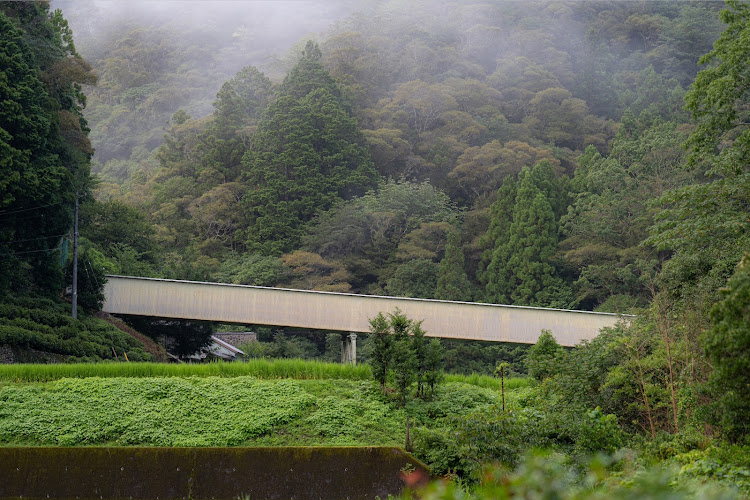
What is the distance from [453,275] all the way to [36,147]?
1896 centimetres

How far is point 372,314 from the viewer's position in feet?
83.8

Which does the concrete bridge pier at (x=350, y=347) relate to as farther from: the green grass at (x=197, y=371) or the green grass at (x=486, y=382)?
the green grass at (x=197, y=371)

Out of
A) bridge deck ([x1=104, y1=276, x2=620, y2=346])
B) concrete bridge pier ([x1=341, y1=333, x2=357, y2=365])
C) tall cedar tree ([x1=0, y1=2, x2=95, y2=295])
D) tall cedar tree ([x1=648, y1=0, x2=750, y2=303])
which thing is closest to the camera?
tall cedar tree ([x1=648, y1=0, x2=750, y2=303])

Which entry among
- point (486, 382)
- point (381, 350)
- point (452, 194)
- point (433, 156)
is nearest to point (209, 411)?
point (381, 350)

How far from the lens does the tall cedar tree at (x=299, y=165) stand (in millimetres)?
41875

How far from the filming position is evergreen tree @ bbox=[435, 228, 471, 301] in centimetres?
3625

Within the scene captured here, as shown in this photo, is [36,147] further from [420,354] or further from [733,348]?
[733,348]

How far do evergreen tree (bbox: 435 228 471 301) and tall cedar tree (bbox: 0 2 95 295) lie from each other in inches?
642

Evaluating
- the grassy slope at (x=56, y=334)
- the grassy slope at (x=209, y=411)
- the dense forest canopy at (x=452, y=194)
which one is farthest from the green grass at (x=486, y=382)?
the grassy slope at (x=56, y=334)

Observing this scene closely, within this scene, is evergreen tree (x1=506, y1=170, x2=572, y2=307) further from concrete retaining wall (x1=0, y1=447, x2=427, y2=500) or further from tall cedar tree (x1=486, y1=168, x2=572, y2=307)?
concrete retaining wall (x1=0, y1=447, x2=427, y2=500)

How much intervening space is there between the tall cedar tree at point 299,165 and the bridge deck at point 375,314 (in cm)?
1417

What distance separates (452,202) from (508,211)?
6.15 m

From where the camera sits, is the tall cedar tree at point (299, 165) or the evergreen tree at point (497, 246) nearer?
the evergreen tree at point (497, 246)

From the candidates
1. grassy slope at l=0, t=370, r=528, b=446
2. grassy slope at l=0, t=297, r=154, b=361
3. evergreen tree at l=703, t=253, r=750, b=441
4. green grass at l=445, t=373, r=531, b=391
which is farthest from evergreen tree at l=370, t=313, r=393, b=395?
grassy slope at l=0, t=297, r=154, b=361
